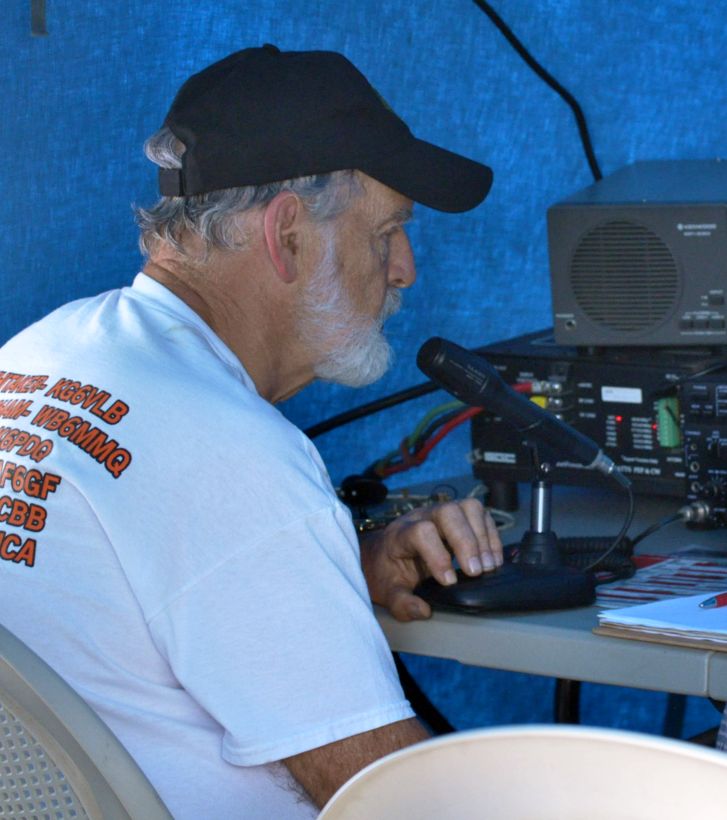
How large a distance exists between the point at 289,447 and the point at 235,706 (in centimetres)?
23

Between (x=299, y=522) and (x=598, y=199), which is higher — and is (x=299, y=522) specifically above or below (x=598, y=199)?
below

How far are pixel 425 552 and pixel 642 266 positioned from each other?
65 centimetres

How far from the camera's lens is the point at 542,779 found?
65cm

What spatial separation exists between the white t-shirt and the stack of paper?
319 mm

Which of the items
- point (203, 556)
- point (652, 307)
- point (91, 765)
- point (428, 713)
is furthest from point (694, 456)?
point (91, 765)

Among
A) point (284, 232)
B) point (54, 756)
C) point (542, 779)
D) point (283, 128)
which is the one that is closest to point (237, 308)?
point (284, 232)

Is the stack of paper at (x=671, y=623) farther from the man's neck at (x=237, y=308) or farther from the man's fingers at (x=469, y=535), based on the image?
the man's neck at (x=237, y=308)

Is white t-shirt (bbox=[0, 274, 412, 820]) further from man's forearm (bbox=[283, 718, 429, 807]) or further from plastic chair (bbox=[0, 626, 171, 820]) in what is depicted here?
plastic chair (bbox=[0, 626, 171, 820])

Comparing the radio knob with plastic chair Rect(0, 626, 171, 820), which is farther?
the radio knob

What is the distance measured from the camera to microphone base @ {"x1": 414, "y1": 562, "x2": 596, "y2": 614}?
1.62 meters

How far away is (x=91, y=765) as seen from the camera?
1013 mm

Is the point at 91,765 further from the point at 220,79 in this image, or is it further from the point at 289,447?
the point at 220,79

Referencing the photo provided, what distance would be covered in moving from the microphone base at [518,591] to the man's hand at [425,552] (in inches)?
0.7

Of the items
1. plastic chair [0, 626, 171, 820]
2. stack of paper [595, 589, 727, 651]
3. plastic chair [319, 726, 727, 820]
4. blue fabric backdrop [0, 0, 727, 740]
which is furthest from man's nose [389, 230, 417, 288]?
plastic chair [319, 726, 727, 820]
